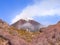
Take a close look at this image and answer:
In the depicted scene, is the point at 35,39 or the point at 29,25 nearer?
the point at 35,39

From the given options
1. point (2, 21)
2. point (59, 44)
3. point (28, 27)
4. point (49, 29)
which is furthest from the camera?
point (28, 27)

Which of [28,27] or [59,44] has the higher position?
[28,27]

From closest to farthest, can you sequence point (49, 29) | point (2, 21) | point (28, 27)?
point (49, 29)
point (2, 21)
point (28, 27)

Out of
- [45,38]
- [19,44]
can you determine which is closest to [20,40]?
[19,44]

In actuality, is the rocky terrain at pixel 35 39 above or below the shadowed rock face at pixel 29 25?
below

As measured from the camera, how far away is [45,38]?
70.8 ft

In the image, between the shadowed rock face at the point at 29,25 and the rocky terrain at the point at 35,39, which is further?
the shadowed rock face at the point at 29,25

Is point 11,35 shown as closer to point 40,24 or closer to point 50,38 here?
point 50,38

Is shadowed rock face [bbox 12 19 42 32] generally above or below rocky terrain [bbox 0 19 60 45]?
above

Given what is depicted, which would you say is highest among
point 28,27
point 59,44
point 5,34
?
point 28,27

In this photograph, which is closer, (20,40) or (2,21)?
(20,40)

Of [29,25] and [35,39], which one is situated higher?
[29,25]

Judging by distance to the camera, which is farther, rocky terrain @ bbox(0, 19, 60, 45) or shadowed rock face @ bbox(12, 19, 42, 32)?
shadowed rock face @ bbox(12, 19, 42, 32)

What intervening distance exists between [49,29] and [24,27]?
19.7 ft
